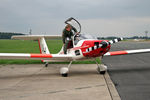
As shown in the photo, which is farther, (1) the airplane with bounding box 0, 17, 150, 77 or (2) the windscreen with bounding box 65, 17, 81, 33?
(2) the windscreen with bounding box 65, 17, 81, 33

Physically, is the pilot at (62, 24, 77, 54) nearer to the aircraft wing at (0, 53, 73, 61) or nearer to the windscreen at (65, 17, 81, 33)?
the windscreen at (65, 17, 81, 33)

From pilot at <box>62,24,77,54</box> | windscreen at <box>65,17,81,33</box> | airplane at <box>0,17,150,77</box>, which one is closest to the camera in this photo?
airplane at <box>0,17,150,77</box>

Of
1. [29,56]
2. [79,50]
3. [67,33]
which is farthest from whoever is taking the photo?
[67,33]

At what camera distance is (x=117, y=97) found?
4879mm

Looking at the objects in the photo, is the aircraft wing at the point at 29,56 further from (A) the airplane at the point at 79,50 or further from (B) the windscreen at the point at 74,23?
(B) the windscreen at the point at 74,23

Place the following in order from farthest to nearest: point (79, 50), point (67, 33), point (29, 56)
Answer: point (67, 33) → point (79, 50) → point (29, 56)

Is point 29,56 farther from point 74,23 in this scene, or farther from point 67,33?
point 74,23

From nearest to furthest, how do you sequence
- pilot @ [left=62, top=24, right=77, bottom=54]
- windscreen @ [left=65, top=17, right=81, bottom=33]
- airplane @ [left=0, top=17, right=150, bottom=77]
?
airplane @ [left=0, top=17, right=150, bottom=77]
windscreen @ [left=65, top=17, right=81, bottom=33]
pilot @ [left=62, top=24, right=77, bottom=54]

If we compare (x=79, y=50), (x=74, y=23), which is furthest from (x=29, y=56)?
(x=74, y=23)

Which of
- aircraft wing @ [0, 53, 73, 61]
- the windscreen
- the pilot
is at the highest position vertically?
the windscreen

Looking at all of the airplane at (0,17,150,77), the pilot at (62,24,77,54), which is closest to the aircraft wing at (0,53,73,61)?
the airplane at (0,17,150,77)

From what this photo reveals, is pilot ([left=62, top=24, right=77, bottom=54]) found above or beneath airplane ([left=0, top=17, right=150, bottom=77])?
above

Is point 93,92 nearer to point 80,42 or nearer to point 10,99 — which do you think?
point 10,99

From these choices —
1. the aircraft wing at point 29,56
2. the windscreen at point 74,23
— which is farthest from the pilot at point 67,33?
the aircraft wing at point 29,56
